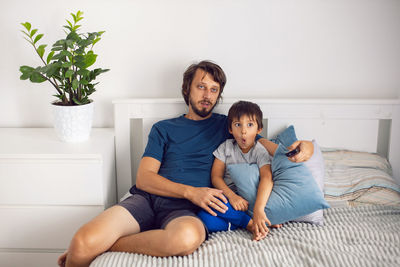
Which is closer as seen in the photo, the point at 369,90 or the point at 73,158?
the point at 73,158

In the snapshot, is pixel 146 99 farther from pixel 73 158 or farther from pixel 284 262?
pixel 284 262

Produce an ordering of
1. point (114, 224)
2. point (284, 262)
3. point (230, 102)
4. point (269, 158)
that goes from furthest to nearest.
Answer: point (230, 102), point (269, 158), point (114, 224), point (284, 262)

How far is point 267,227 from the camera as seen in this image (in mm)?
1564

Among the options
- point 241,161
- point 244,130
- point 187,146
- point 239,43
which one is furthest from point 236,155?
point 239,43

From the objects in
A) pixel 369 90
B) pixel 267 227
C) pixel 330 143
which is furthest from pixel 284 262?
pixel 369 90

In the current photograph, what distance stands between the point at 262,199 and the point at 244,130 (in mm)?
322

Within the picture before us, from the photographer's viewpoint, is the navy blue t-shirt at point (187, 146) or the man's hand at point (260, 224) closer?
the man's hand at point (260, 224)

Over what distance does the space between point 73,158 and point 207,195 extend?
0.67 meters

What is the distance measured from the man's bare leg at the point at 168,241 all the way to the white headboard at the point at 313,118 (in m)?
0.66

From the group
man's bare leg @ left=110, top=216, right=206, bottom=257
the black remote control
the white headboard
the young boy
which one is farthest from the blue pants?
the white headboard

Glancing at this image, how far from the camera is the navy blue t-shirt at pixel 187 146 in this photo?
5.82 ft

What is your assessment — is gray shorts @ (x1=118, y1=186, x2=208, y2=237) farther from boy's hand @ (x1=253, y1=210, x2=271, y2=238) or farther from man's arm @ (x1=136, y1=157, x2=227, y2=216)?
boy's hand @ (x1=253, y1=210, x2=271, y2=238)

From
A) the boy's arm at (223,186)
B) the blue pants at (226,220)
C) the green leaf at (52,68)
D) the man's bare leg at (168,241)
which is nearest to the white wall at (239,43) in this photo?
the green leaf at (52,68)

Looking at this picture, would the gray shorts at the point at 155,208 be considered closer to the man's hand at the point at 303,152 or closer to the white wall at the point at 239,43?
the man's hand at the point at 303,152
